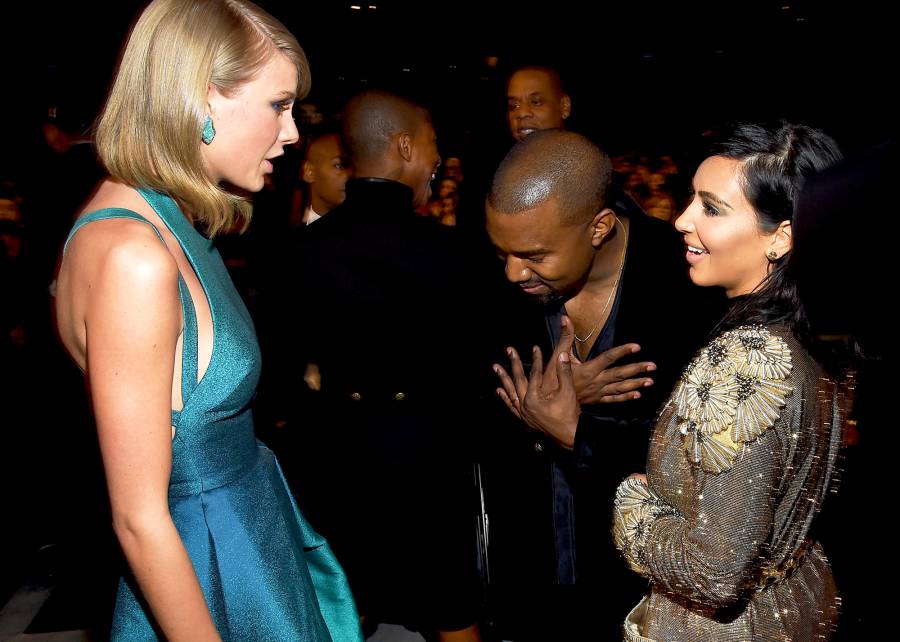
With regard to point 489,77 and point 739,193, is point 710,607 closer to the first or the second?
point 739,193

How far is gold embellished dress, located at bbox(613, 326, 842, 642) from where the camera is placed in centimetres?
121

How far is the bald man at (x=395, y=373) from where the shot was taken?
237 cm

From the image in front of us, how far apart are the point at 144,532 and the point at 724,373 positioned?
3.15ft

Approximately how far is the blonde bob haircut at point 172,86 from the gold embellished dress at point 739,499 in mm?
948

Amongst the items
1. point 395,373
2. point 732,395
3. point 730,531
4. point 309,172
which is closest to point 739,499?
point 730,531

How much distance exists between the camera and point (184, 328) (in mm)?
1098

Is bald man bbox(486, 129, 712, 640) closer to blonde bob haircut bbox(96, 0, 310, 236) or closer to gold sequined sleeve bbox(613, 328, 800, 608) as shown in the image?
gold sequined sleeve bbox(613, 328, 800, 608)

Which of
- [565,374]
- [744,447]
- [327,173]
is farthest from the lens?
[327,173]

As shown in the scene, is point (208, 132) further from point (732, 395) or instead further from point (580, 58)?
point (580, 58)

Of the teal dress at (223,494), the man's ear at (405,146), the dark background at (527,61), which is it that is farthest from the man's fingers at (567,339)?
the dark background at (527,61)

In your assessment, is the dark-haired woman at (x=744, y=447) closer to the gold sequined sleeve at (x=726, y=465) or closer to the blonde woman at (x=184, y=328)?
the gold sequined sleeve at (x=726, y=465)

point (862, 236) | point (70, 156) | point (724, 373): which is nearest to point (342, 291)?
point (724, 373)

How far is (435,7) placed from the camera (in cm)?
626

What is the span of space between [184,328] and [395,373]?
1385 mm
